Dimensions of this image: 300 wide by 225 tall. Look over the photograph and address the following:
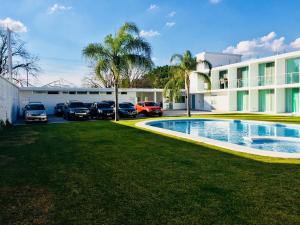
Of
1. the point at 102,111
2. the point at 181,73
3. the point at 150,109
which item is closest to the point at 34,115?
the point at 102,111

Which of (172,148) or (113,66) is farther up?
(113,66)

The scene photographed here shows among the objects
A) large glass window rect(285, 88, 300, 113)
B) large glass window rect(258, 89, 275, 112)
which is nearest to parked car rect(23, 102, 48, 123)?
large glass window rect(258, 89, 275, 112)

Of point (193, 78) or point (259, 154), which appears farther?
point (193, 78)

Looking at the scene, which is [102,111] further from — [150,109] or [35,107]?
[35,107]

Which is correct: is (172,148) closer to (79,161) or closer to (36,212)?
(79,161)

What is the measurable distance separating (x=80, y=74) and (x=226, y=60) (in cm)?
2846

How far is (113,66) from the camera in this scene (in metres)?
19.2

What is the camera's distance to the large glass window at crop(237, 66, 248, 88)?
29.5 metres

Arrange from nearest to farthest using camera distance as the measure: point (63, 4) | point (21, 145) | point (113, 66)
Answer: point (21, 145) → point (63, 4) → point (113, 66)

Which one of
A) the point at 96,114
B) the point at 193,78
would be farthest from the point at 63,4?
the point at 193,78

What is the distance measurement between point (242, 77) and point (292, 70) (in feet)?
21.9

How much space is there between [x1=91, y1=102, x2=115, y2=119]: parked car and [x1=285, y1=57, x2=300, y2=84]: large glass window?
17101 mm

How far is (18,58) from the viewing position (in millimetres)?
37031

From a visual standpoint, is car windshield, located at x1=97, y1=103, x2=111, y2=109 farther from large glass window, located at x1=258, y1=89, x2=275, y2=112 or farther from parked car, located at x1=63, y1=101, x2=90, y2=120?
large glass window, located at x1=258, y1=89, x2=275, y2=112
